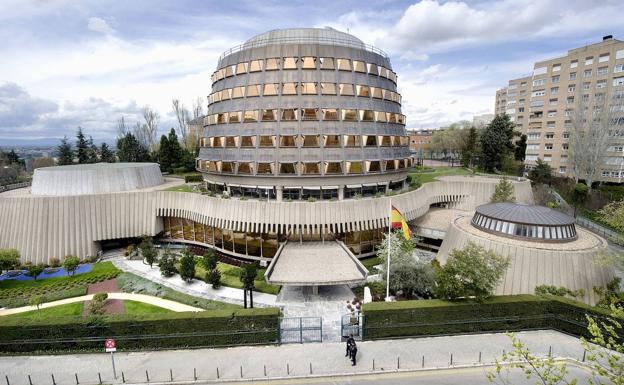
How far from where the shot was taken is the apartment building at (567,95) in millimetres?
66875

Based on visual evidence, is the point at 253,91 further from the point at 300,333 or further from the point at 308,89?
the point at 300,333

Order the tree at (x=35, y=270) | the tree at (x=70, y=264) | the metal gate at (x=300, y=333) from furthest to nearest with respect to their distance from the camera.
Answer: the tree at (x=70, y=264) < the tree at (x=35, y=270) < the metal gate at (x=300, y=333)

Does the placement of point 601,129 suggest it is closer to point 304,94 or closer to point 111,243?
point 304,94

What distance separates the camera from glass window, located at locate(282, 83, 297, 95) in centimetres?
3988

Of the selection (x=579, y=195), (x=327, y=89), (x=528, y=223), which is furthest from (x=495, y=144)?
(x=327, y=89)

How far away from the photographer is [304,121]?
39438mm

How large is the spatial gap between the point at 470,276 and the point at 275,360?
1535cm

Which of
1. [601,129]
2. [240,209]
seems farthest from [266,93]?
[601,129]

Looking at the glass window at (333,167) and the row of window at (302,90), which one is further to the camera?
the row of window at (302,90)

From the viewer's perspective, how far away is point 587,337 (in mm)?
22766

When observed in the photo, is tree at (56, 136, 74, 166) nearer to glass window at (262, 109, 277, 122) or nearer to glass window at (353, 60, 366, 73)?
glass window at (262, 109, 277, 122)

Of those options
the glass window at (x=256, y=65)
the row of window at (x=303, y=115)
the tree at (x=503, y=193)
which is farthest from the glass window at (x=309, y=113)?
the tree at (x=503, y=193)

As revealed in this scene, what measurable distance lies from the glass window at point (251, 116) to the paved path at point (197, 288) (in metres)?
20.6

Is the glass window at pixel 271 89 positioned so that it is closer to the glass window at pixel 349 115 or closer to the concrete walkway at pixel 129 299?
the glass window at pixel 349 115
